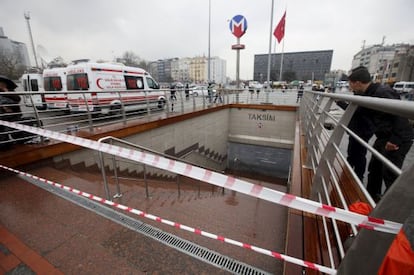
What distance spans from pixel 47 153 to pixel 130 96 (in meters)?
6.04

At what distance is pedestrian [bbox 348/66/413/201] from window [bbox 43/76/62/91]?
35.1ft

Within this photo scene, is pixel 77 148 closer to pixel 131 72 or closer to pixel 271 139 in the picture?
pixel 131 72

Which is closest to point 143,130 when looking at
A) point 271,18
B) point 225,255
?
point 225,255

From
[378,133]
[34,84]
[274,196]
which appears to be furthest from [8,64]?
[378,133]

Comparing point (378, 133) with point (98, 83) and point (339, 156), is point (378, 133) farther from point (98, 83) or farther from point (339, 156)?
point (98, 83)

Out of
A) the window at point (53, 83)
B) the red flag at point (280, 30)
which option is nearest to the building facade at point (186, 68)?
the red flag at point (280, 30)

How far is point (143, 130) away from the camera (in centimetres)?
623

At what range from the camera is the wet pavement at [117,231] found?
5.62 feet

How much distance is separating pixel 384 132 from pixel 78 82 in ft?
31.5

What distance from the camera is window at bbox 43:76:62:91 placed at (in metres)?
8.62

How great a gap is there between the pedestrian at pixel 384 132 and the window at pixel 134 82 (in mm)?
9129

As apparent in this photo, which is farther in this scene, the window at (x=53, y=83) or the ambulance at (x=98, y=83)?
the window at (x=53, y=83)

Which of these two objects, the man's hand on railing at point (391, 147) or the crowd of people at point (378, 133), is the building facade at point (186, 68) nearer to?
the crowd of people at point (378, 133)

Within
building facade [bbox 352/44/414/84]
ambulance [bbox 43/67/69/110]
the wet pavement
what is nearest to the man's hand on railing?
the wet pavement
